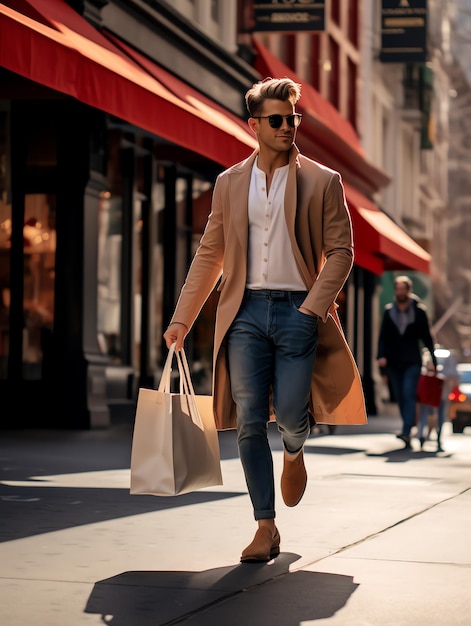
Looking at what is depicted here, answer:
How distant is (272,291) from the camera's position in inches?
245

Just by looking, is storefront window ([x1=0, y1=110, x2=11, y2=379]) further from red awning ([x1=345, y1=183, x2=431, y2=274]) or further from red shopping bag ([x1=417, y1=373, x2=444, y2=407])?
red awning ([x1=345, y1=183, x2=431, y2=274])

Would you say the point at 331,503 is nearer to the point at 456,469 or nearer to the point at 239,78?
the point at 456,469

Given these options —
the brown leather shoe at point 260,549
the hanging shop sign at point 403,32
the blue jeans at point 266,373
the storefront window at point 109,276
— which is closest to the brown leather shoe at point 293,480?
the blue jeans at point 266,373

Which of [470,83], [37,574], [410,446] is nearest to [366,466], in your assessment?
[410,446]

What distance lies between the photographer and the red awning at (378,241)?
23.2m

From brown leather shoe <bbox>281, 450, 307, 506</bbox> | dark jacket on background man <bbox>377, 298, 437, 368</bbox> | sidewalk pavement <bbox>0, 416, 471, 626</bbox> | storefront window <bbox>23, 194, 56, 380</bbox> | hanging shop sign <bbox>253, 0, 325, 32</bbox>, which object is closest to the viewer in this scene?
sidewalk pavement <bbox>0, 416, 471, 626</bbox>

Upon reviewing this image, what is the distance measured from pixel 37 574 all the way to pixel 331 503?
336cm

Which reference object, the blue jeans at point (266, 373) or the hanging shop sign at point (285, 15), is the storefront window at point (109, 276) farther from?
the blue jeans at point (266, 373)

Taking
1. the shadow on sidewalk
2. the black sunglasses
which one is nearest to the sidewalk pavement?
the shadow on sidewalk

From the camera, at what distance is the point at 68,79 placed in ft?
38.6

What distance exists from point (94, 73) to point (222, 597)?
7641mm

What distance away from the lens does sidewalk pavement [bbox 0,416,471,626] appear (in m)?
5.00

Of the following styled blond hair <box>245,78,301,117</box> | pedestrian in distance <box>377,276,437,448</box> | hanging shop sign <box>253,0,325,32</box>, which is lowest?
pedestrian in distance <box>377,276,437,448</box>

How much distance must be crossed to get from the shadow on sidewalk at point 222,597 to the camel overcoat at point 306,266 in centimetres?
79
